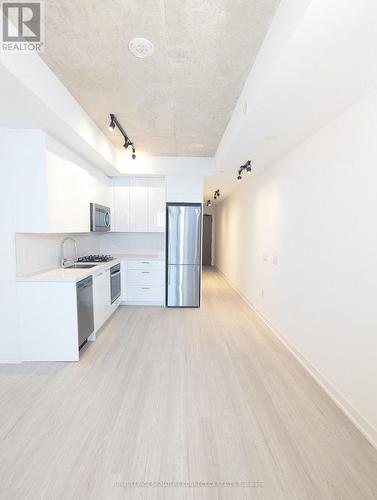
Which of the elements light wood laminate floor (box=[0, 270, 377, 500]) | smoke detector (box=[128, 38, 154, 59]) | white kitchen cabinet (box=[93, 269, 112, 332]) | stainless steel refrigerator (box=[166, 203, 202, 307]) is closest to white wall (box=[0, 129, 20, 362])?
light wood laminate floor (box=[0, 270, 377, 500])

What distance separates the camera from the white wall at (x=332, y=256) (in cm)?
177

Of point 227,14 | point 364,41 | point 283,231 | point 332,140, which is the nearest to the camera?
point 364,41

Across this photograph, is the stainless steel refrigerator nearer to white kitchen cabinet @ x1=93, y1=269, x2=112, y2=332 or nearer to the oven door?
the oven door

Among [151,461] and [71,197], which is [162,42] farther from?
[151,461]

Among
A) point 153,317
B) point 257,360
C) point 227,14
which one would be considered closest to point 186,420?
point 257,360

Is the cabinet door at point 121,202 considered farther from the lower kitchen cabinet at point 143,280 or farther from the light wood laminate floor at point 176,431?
the light wood laminate floor at point 176,431

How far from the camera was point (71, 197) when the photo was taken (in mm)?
Result: 2998

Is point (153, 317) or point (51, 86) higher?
point (51, 86)

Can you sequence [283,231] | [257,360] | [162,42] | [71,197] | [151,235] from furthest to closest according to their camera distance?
[151,235]
[283,231]
[71,197]
[257,360]
[162,42]

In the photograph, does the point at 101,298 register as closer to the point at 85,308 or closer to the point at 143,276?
the point at 85,308

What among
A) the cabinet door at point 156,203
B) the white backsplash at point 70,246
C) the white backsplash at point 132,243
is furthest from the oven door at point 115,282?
the cabinet door at point 156,203

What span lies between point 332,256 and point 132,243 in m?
3.75

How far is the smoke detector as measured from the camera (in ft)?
5.64

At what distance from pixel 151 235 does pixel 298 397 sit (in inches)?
148
